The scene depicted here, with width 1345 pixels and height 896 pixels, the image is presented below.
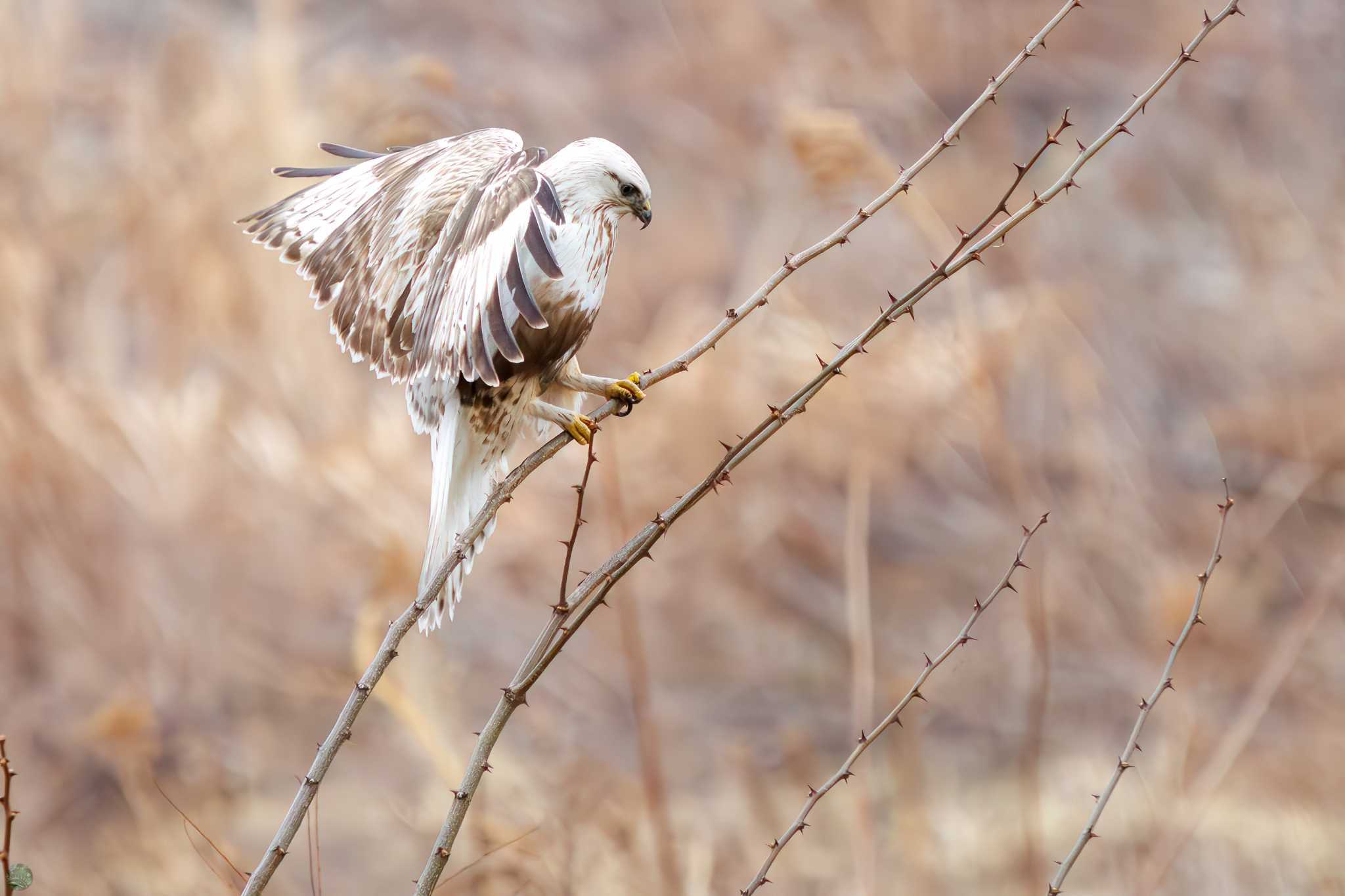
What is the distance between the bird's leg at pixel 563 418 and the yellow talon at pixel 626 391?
0.06 meters

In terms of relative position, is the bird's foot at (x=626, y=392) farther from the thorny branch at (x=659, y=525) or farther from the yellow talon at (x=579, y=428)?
the thorny branch at (x=659, y=525)

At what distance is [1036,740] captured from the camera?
2.14m

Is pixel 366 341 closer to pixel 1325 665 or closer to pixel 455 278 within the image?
pixel 455 278

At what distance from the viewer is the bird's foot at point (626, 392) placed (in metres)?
1.48

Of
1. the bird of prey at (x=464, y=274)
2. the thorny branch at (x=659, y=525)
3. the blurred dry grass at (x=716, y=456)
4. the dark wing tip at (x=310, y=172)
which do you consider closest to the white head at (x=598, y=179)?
the bird of prey at (x=464, y=274)

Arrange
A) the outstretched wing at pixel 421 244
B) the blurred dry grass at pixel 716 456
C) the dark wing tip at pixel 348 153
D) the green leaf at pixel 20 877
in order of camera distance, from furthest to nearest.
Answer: the blurred dry grass at pixel 716 456
the dark wing tip at pixel 348 153
the outstretched wing at pixel 421 244
the green leaf at pixel 20 877

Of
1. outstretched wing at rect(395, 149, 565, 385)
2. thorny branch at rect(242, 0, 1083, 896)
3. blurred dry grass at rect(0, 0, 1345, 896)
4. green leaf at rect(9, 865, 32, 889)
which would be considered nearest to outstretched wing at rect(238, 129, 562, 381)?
outstretched wing at rect(395, 149, 565, 385)

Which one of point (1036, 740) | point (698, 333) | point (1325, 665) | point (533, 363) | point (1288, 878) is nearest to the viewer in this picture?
point (533, 363)

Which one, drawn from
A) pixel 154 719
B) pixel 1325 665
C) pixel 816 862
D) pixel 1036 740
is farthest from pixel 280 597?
pixel 1325 665

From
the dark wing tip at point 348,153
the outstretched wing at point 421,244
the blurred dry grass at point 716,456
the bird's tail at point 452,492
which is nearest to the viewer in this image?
the outstretched wing at point 421,244

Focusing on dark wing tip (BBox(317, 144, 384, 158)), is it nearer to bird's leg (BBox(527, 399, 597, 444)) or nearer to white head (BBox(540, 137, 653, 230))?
white head (BBox(540, 137, 653, 230))

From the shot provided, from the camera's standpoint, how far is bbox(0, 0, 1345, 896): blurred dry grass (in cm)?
319

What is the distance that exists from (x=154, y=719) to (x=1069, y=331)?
3.02 m

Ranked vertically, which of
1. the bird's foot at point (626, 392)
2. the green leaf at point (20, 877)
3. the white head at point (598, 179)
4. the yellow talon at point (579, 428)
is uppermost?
the white head at point (598, 179)
